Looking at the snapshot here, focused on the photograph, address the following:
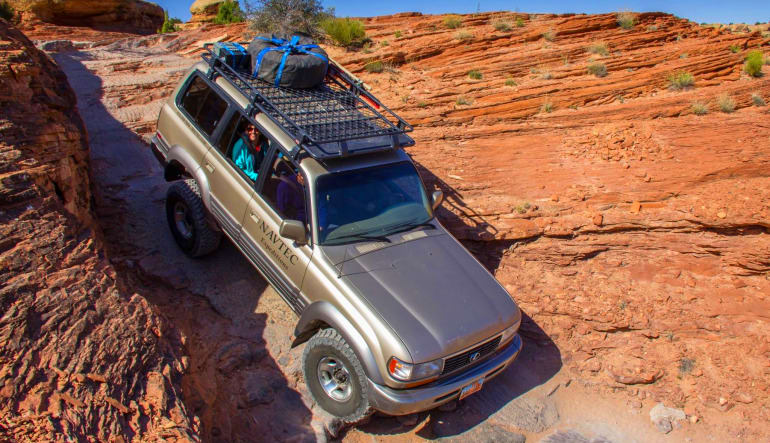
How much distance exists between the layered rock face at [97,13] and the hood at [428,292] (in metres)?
19.0

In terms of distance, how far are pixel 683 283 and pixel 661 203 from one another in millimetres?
986

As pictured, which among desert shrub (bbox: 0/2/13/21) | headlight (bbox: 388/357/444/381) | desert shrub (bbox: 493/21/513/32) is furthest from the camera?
desert shrub (bbox: 0/2/13/21)

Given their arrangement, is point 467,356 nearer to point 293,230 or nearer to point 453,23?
point 293,230

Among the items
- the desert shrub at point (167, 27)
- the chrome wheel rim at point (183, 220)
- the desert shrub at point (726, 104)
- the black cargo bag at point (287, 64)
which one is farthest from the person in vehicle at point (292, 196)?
the desert shrub at point (167, 27)

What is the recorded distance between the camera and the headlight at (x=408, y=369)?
3682 mm

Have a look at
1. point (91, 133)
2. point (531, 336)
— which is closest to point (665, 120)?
point (531, 336)

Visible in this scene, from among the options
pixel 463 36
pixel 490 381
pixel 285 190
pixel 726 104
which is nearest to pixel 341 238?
pixel 285 190

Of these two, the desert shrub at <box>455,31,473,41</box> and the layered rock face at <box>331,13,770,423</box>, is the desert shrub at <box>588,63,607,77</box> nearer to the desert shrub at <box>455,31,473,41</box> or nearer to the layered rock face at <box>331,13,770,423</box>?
the layered rock face at <box>331,13,770,423</box>

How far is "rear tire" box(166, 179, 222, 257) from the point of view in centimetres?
538

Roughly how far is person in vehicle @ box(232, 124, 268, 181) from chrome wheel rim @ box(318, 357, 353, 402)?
1.82 meters

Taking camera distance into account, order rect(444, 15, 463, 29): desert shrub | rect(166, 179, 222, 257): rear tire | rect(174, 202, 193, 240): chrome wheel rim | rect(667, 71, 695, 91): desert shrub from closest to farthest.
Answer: rect(166, 179, 222, 257): rear tire < rect(174, 202, 193, 240): chrome wheel rim < rect(667, 71, 695, 91): desert shrub < rect(444, 15, 463, 29): desert shrub

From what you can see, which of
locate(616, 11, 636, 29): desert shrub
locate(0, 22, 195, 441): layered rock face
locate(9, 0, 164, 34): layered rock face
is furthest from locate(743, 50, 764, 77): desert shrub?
locate(9, 0, 164, 34): layered rock face

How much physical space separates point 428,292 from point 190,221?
112 inches

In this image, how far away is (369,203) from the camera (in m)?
4.62
